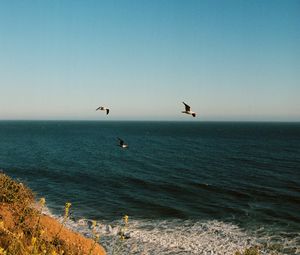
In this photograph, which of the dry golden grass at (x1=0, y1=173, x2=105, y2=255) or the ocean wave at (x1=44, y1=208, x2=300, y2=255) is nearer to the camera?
the dry golden grass at (x1=0, y1=173, x2=105, y2=255)

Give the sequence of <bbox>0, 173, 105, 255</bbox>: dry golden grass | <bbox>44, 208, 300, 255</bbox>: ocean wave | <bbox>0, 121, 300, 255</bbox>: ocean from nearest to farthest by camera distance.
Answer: <bbox>0, 173, 105, 255</bbox>: dry golden grass < <bbox>44, 208, 300, 255</bbox>: ocean wave < <bbox>0, 121, 300, 255</bbox>: ocean

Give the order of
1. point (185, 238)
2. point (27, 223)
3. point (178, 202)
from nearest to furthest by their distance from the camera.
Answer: point (27, 223) → point (185, 238) → point (178, 202)

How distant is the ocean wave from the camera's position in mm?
19797

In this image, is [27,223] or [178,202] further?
[178,202]

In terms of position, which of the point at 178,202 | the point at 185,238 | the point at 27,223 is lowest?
the point at 178,202

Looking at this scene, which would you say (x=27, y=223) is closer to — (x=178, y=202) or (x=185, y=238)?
(x=185, y=238)

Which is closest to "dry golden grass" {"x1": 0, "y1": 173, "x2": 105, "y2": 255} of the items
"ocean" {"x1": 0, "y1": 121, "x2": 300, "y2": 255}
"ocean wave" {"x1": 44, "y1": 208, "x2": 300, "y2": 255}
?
"ocean wave" {"x1": 44, "y1": 208, "x2": 300, "y2": 255}

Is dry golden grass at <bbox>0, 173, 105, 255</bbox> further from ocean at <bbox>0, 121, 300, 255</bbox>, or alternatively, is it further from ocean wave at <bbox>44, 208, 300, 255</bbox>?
ocean at <bbox>0, 121, 300, 255</bbox>

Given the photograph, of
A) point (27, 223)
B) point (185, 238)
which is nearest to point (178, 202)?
point (185, 238)

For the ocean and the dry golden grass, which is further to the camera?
the ocean

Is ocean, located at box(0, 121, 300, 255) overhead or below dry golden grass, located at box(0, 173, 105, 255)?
below

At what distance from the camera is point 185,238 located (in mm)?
A: 21641

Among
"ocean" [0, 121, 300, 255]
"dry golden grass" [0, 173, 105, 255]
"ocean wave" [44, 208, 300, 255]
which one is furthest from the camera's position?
"ocean" [0, 121, 300, 255]

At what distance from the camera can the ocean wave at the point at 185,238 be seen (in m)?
19.8
